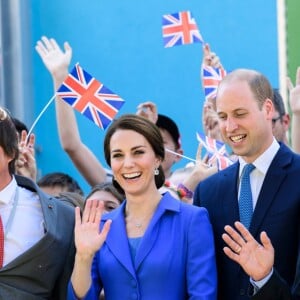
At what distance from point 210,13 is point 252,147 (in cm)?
460

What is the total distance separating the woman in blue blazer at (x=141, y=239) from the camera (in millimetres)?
3994

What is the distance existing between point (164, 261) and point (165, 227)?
0.17 meters

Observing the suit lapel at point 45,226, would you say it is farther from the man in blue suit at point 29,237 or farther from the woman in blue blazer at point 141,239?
the woman in blue blazer at point 141,239

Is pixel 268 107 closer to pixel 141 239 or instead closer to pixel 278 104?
pixel 141 239

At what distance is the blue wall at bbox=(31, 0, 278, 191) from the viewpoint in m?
8.34

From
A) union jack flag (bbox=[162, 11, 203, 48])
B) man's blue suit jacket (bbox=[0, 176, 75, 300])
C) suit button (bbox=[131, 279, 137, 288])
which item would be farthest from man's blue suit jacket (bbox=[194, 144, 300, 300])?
union jack flag (bbox=[162, 11, 203, 48])

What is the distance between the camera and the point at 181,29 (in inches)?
270

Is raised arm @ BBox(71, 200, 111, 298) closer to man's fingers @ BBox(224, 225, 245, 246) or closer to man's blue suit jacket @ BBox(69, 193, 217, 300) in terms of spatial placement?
man's blue suit jacket @ BBox(69, 193, 217, 300)

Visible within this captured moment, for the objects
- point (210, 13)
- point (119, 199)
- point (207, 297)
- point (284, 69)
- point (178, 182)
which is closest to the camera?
point (207, 297)

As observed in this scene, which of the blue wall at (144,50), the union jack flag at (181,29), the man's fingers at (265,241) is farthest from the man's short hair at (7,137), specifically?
the blue wall at (144,50)

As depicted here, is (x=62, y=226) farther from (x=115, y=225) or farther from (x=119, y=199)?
(x=119, y=199)

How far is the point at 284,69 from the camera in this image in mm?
7832

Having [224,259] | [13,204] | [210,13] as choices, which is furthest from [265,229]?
[210,13]

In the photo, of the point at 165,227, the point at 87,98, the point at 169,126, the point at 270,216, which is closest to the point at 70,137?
the point at 87,98
